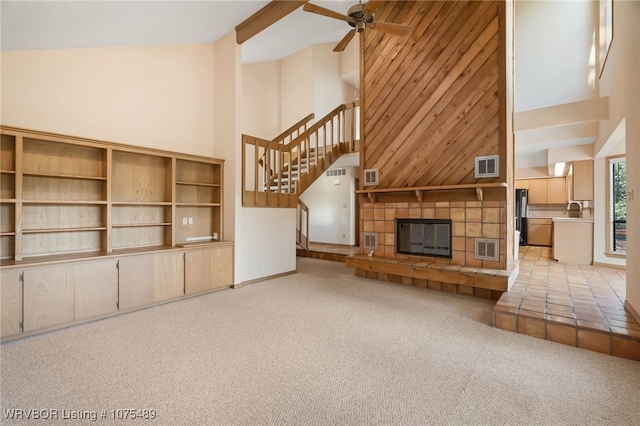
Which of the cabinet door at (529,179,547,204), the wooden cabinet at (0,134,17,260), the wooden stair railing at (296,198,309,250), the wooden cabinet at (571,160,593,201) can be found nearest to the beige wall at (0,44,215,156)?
the wooden cabinet at (0,134,17,260)

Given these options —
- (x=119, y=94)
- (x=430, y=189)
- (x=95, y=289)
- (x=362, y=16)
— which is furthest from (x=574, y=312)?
(x=119, y=94)

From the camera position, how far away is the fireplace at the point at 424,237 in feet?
15.1

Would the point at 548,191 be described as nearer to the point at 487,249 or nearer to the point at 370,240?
the point at 487,249

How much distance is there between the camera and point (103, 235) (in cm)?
367

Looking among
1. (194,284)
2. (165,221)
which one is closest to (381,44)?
(165,221)

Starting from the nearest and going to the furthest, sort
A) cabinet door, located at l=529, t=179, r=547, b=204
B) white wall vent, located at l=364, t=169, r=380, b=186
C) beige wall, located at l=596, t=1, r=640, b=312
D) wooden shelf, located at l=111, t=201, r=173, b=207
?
beige wall, located at l=596, t=1, r=640, b=312, wooden shelf, located at l=111, t=201, r=173, b=207, white wall vent, located at l=364, t=169, r=380, b=186, cabinet door, located at l=529, t=179, r=547, b=204

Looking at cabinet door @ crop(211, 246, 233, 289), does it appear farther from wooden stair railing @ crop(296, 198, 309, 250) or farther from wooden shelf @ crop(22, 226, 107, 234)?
wooden stair railing @ crop(296, 198, 309, 250)

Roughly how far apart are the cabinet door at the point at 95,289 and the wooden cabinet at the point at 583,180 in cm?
819

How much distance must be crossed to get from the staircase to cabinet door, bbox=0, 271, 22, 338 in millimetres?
2686

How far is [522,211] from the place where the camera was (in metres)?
8.65

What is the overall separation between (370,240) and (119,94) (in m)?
4.38

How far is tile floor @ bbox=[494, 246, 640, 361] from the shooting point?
247 cm

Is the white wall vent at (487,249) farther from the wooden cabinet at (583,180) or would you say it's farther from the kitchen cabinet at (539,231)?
the kitchen cabinet at (539,231)

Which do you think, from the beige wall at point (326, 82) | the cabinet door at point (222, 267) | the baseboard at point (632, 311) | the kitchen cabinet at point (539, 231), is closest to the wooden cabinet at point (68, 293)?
the cabinet door at point (222, 267)
